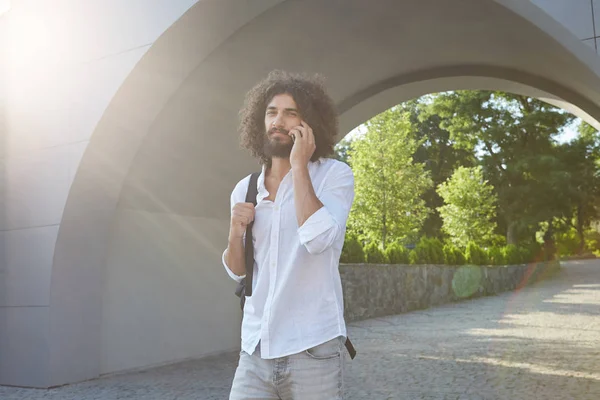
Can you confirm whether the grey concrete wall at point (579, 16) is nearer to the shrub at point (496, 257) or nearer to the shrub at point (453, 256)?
the shrub at point (453, 256)

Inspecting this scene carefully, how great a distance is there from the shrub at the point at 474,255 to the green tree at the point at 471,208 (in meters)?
9.11

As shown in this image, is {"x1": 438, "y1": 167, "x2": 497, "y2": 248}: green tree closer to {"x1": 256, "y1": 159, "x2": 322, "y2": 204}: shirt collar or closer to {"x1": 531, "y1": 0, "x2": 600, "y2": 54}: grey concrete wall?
{"x1": 531, "y1": 0, "x2": 600, "y2": 54}: grey concrete wall

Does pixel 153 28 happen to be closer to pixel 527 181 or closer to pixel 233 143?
pixel 233 143

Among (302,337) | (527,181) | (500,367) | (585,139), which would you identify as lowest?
(500,367)

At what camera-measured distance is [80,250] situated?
19.5 ft

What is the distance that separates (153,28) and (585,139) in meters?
29.9

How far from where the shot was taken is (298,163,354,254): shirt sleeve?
1.88 meters

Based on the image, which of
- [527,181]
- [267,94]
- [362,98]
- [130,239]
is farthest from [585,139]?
[267,94]

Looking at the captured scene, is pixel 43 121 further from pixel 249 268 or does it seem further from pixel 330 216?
pixel 330 216

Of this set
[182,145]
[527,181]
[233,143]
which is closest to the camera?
[182,145]

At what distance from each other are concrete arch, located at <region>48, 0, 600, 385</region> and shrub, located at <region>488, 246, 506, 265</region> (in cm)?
1515

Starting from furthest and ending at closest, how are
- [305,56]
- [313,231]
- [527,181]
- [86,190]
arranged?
[527,181] → [305,56] → [86,190] → [313,231]

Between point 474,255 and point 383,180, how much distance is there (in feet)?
17.9

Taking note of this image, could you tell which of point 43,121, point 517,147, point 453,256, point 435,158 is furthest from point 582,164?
point 43,121
